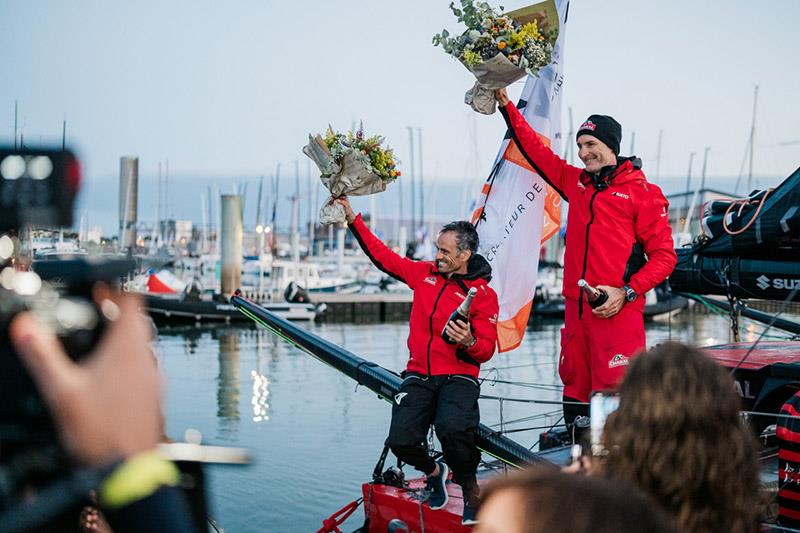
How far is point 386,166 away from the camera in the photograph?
648cm

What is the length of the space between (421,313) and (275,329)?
1.81 meters

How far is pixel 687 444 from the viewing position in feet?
7.55

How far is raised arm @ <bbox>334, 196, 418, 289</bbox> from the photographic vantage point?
6.20 m

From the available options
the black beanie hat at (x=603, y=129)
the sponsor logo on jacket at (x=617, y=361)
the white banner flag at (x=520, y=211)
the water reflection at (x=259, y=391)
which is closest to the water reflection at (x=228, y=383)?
the water reflection at (x=259, y=391)

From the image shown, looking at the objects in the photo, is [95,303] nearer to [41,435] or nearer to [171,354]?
[41,435]

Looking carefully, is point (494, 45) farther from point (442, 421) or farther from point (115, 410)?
point (115, 410)

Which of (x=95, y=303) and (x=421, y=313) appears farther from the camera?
(x=421, y=313)

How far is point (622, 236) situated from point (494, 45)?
5.07ft

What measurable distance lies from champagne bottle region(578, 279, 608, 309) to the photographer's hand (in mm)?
3975

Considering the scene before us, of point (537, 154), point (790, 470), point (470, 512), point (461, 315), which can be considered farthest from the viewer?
point (537, 154)

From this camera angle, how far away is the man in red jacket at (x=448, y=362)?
18.0 feet

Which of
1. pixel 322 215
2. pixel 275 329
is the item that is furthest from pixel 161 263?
pixel 275 329

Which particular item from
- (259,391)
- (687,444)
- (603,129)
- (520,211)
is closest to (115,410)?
(687,444)

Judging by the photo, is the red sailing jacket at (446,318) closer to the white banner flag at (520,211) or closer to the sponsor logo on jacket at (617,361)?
the sponsor logo on jacket at (617,361)
